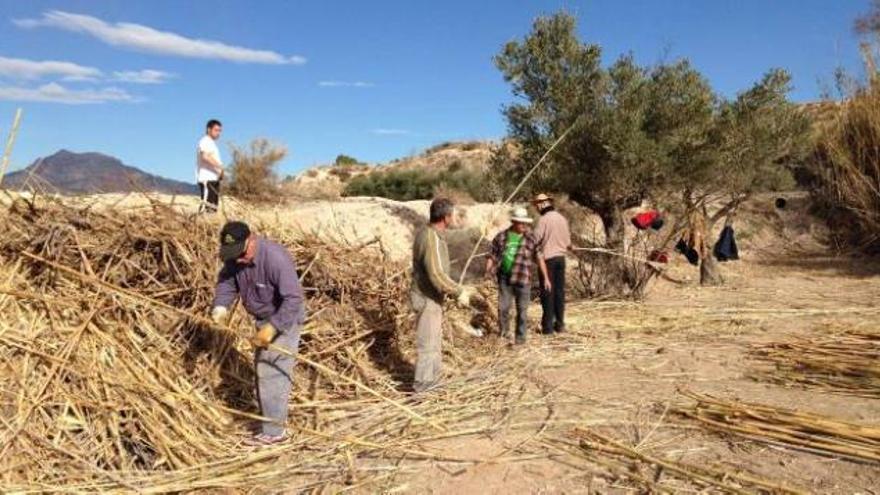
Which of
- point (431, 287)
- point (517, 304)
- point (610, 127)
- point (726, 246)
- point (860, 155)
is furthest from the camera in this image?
point (726, 246)

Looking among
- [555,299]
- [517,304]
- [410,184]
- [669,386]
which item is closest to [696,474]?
[669,386]

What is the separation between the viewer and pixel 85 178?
7.49m

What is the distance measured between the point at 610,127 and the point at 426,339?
6.16 meters

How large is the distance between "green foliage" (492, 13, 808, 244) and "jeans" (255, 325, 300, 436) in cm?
674

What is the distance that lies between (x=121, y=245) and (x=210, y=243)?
76cm

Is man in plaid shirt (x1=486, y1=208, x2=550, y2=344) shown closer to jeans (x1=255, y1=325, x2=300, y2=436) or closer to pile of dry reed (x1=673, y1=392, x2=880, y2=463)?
pile of dry reed (x1=673, y1=392, x2=880, y2=463)

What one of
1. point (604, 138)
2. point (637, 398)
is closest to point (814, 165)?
point (604, 138)

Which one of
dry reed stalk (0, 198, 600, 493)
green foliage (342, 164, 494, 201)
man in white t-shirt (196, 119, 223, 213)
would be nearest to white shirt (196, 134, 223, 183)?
man in white t-shirt (196, 119, 223, 213)

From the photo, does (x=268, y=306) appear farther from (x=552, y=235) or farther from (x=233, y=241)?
(x=552, y=235)

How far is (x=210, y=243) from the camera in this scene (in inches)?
255

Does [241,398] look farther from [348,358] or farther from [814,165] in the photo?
[814,165]

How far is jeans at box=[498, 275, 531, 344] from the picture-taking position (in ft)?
24.7

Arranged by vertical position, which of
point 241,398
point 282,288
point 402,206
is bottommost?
point 241,398

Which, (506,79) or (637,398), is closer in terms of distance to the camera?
(637,398)
